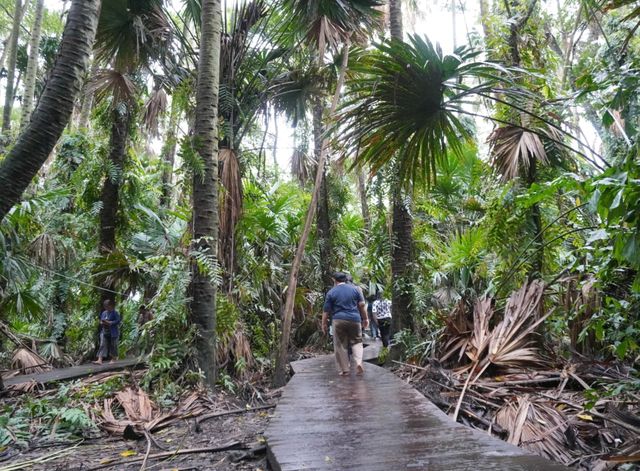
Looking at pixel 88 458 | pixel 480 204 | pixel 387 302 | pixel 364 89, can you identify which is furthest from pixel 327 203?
pixel 88 458

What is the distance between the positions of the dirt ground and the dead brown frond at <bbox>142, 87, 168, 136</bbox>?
5.82 metres

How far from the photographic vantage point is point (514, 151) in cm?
Result: 581

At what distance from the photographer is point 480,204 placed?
33.6 ft

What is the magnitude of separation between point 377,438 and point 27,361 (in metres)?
8.08

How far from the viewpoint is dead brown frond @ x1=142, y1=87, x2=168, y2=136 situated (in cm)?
833

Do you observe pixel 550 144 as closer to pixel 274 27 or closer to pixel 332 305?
pixel 332 305

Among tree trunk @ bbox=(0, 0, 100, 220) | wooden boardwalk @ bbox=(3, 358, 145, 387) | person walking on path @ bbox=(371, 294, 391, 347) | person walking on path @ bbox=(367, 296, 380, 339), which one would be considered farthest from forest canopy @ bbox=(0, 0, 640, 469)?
person walking on path @ bbox=(367, 296, 380, 339)

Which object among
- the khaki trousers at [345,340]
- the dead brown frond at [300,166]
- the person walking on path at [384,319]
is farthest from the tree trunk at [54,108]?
the person walking on path at [384,319]

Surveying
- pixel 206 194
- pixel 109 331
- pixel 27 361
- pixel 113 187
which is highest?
pixel 113 187

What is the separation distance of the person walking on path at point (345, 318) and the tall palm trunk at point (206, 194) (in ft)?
5.74

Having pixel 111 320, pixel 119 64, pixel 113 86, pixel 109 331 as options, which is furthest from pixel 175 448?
pixel 113 86

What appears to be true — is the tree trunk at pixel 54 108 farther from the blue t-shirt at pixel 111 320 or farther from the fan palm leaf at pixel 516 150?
the blue t-shirt at pixel 111 320

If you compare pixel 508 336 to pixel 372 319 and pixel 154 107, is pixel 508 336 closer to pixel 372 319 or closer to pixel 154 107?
pixel 154 107

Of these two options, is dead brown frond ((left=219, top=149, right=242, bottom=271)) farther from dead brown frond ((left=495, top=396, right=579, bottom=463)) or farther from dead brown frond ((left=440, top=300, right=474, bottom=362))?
dead brown frond ((left=495, top=396, right=579, bottom=463))
